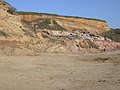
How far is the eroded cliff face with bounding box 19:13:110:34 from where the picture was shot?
2825 inches

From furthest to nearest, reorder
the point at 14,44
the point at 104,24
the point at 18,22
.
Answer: the point at 104,24 → the point at 18,22 → the point at 14,44

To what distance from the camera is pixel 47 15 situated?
246 feet

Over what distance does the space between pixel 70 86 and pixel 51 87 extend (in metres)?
0.86

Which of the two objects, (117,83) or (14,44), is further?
(14,44)

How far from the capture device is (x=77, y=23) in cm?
7775

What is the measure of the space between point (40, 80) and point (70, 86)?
2108mm

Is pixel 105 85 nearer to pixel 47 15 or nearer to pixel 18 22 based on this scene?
pixel 18 22

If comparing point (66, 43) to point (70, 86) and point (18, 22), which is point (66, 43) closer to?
point (18, 22)

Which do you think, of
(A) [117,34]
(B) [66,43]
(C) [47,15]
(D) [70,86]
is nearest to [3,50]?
(B) [66,43]

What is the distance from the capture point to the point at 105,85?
44.1 feet

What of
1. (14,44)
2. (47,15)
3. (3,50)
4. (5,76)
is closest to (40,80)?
(5,76)

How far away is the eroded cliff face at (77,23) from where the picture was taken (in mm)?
71750

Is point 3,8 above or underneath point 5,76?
above

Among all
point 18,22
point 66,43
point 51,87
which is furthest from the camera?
point 66,43
